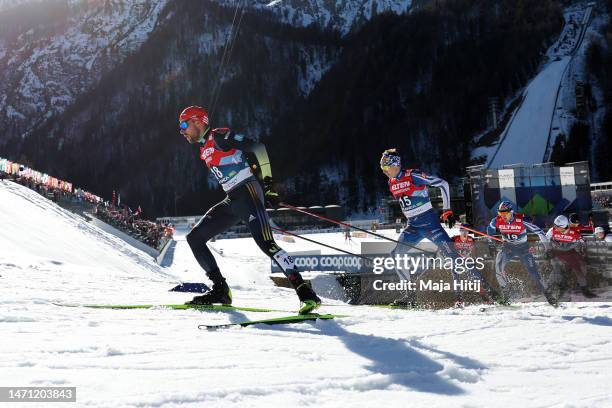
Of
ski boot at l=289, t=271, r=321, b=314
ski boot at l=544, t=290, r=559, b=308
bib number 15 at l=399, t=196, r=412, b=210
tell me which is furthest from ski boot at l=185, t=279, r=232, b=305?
ski boot at l=544, t=290, r=559, b=308

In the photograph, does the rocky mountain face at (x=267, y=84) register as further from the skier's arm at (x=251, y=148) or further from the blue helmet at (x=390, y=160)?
the skier's arm at (x=251, y=148)

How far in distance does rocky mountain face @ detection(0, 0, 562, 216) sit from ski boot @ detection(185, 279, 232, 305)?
86.0 metres

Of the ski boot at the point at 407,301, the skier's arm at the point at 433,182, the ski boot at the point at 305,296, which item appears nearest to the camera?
the ski boot at the point at 305,296

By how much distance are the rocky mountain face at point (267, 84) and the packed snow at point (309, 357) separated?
86716 mm

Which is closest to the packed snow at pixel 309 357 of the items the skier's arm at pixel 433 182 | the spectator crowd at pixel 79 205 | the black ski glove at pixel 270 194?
the black ski glove at pixel 270 194

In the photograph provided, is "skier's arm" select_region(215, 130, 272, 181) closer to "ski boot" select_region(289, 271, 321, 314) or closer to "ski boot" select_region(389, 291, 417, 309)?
"ski boot" select_region(289, 271, 321, 314)

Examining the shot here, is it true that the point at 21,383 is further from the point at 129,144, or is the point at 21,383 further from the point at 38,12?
the point at 38,12

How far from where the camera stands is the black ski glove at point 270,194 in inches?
186

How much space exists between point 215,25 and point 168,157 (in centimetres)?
4785

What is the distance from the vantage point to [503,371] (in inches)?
106

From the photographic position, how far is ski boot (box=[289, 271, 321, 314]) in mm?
4383

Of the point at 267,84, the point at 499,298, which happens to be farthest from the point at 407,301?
the point at 267,84

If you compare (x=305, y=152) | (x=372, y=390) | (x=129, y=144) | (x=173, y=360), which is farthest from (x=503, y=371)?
(x=129, y=144)

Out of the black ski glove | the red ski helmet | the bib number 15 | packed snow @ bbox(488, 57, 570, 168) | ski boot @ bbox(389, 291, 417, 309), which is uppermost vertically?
packed snow @ bbox(488, 57, 570, 168)
